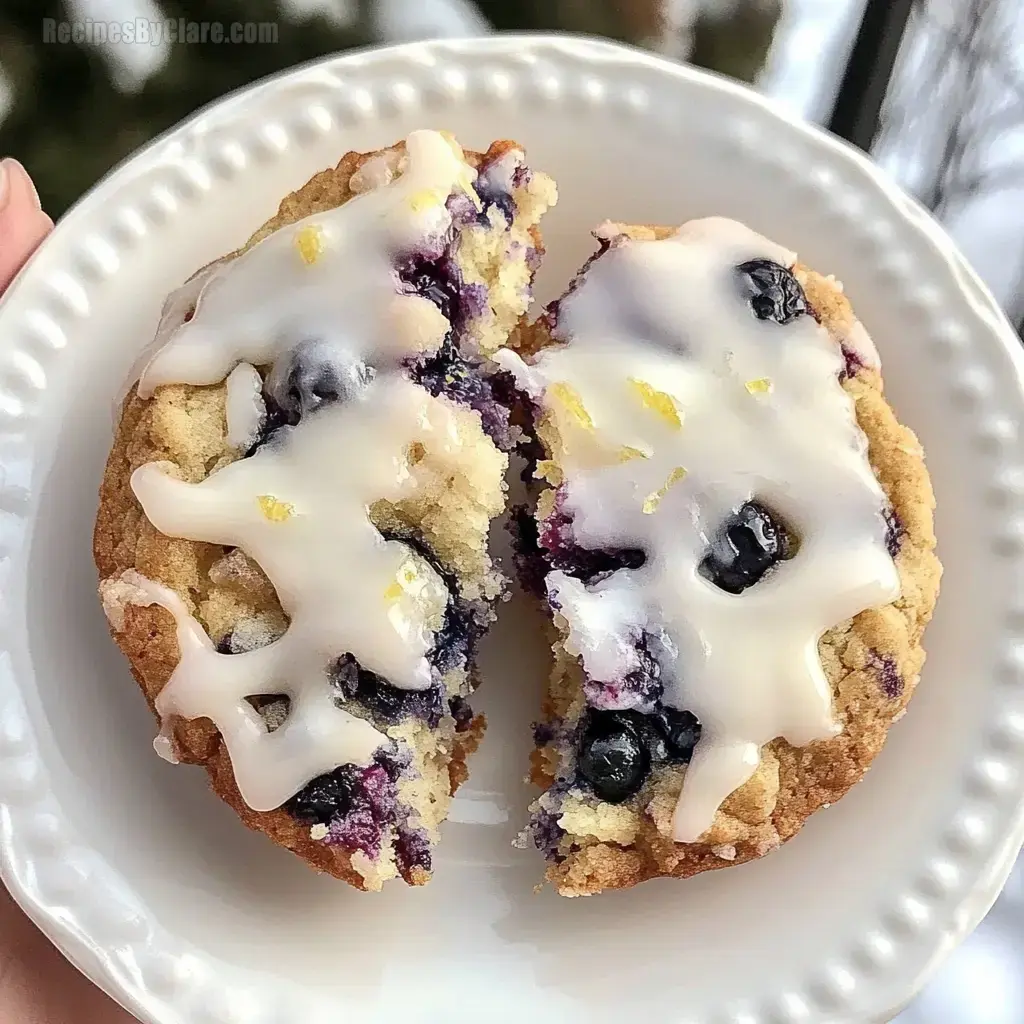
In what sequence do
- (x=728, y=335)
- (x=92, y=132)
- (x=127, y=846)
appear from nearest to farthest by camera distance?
1. (x=728, y=335)
2. (x=127, y=846)
3. (x=92, y=132)

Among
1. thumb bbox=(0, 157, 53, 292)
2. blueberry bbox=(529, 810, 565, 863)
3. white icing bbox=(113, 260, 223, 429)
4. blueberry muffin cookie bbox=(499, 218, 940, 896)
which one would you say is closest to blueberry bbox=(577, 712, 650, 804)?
blueberry muffin cookie bbox=(499, 218, 940, 896)

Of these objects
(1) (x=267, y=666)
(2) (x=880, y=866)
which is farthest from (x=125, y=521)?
(2) (x=880, y=866)

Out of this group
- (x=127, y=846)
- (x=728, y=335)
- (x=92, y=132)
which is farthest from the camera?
→ (x=92, y=132)

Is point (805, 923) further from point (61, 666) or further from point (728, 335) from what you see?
point (61, 666)

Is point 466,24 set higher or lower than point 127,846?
higher

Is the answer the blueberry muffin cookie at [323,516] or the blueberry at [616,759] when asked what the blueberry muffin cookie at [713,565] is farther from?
the blueberry muffin cookie at [323,516]

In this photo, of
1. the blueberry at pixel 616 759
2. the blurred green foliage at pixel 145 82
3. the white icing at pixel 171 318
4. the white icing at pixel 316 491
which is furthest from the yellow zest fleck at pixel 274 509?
the blurred green foliage at pixel 145 82

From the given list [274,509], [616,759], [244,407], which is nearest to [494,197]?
[244,407]
